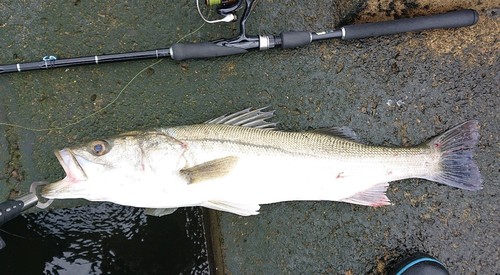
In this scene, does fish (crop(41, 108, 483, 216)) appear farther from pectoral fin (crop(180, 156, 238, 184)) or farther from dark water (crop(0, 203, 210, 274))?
dark water (crop(0, 203, 210, 274))

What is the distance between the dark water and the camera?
3125mm

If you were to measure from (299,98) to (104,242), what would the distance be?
1.96 metres

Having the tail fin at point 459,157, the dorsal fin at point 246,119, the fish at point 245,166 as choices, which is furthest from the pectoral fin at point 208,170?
the tail fin at point 459,157

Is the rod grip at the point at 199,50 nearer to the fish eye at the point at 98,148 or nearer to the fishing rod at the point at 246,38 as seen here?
the fishing rod at the point at 246,38

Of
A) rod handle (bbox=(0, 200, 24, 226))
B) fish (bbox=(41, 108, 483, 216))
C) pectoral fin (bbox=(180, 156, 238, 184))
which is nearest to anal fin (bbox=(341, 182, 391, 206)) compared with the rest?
fish (bbox=(41, 108, 483, 216))

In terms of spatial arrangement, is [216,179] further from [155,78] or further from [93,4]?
[93,4]

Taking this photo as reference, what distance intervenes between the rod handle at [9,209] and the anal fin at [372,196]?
226cm

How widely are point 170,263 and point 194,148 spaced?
3.66 ft

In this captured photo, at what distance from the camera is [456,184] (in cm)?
305

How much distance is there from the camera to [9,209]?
8.32 feet

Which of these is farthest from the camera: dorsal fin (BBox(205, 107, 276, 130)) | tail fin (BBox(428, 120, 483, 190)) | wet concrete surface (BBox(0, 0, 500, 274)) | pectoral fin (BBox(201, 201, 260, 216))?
wet concrete surface (BBox(0, 0, 500, 274))

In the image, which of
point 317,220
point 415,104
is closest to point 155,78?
point 317,220

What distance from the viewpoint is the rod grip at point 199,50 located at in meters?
2.95

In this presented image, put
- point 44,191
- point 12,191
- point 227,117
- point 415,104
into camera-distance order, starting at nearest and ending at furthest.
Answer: point 44,191
point 227,117
point 12,191
point 415,104
